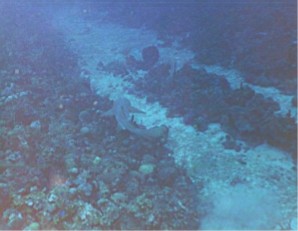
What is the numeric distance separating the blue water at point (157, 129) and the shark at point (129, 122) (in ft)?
0.16

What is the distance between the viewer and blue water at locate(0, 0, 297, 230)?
707cm

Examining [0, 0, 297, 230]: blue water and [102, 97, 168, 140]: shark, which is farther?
[102, 97, 168, 140]: shark

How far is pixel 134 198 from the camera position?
24.4 feet

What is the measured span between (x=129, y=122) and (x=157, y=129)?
3.56ft

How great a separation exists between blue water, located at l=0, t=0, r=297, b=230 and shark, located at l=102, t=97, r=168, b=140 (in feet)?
0.16

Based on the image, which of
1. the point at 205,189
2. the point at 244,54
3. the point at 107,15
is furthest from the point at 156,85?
the point at 107,15

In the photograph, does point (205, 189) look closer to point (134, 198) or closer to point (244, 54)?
point (134, 198)

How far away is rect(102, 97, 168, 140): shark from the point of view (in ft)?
31.6

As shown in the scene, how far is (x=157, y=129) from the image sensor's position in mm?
9781

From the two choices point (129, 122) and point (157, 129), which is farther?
point (129, 122)

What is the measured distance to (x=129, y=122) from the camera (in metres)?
10.3

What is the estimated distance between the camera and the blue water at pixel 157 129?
707 cm

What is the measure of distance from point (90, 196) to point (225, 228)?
3.25 metres

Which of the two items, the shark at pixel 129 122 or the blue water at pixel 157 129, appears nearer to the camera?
the blue water at pixel 157 129
